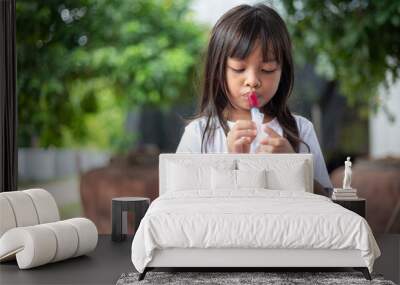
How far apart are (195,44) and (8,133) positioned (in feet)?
12.4

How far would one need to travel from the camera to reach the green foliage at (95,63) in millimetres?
8812

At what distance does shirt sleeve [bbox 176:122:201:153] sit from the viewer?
593 centimetres

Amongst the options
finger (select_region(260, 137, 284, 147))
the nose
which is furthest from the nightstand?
the nose

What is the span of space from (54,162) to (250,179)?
455 cm

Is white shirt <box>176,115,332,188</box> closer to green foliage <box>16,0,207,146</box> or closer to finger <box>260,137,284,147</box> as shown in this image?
finger <box>260,137,284,147</box>

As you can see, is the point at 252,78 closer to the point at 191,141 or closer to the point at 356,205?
the point at 191,141

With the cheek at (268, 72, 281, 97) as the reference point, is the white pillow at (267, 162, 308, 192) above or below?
below

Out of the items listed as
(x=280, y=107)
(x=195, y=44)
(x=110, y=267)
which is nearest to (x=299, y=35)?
(x=195, y=44)

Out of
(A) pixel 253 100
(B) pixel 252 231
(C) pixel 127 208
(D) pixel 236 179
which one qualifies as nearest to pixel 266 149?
(A) pixel 253 100

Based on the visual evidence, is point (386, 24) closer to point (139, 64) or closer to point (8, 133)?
point (139, 64)

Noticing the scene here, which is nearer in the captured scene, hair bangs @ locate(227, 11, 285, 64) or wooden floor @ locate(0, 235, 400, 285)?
wooden floor @ locate(0, 235, 400, 285)

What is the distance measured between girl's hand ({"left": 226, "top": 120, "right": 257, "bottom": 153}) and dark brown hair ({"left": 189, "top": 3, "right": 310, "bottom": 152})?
0.08 metres

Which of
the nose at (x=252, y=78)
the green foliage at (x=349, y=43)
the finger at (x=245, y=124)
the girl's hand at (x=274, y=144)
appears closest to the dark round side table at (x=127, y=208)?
the finger at (x=245, y=124)

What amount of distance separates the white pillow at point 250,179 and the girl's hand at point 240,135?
0.45 metres
